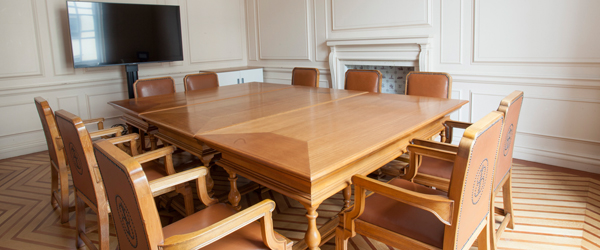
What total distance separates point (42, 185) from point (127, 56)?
6.28 ft

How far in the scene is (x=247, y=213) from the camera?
1239 mm

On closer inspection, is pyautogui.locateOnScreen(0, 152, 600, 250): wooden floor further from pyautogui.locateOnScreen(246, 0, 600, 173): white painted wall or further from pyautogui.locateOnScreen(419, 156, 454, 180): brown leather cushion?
pyautogui.locateOnScreen(419, 156, 454, 180): brown leather cushion

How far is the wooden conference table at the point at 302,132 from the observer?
1.43 m

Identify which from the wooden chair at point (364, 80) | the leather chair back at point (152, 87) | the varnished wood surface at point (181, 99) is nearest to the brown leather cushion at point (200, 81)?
the leather chair back at point (152, 87)

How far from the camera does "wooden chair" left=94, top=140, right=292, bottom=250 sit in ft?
3.35

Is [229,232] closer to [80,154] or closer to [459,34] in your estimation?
[80,154]

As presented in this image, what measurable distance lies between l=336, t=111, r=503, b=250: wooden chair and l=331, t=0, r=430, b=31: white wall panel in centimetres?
273

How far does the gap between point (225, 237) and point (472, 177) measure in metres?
0.92

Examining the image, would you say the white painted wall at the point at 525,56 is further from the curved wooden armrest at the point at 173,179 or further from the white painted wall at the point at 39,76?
the white painted wall at the point at 39,76

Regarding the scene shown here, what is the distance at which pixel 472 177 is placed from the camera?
1.25 m

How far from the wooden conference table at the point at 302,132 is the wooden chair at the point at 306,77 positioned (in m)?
0.85

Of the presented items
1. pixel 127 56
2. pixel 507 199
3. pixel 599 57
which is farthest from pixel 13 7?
pixel 599 57

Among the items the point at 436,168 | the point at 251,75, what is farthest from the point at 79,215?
the point at 251,75

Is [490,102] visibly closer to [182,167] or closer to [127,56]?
[182,167]
